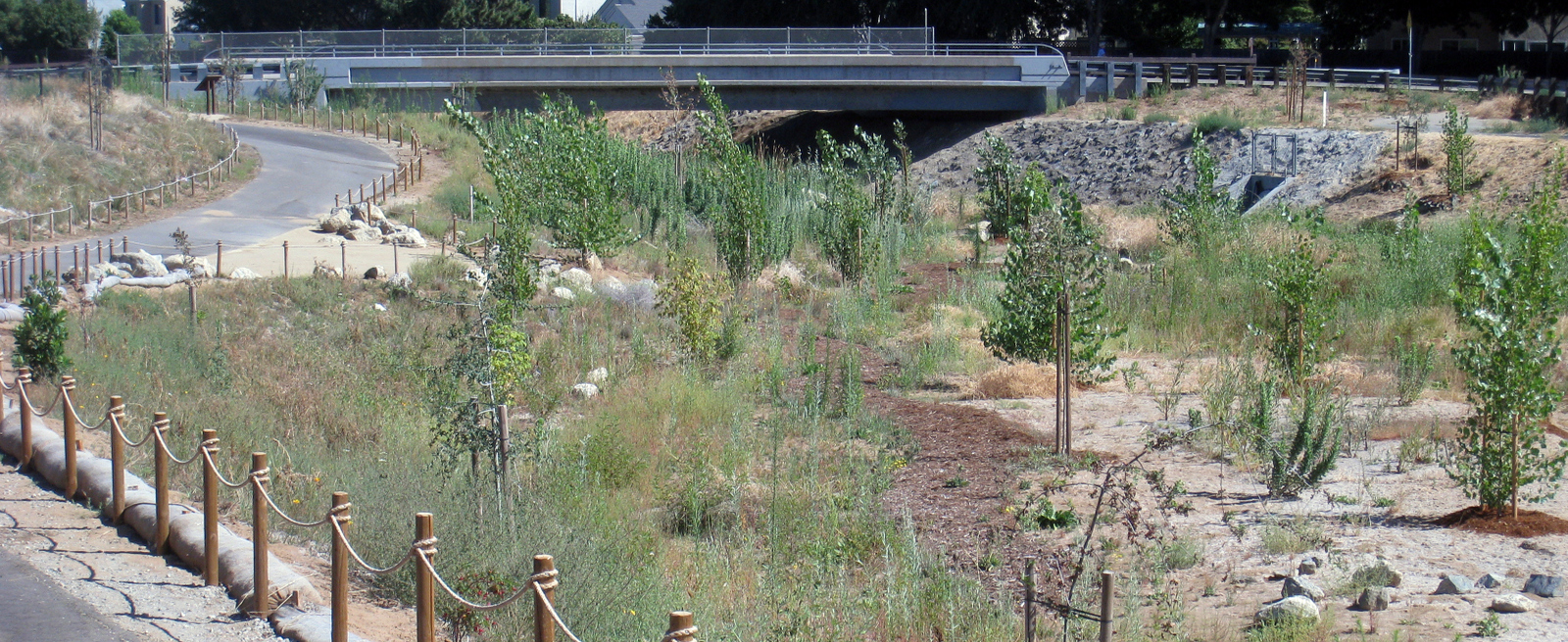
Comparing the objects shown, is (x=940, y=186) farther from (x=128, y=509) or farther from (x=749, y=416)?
(x=128, y=509)

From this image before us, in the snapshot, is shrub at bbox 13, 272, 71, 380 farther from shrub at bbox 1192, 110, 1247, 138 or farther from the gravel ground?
shrub at bbox 1192, 110, 1247, 138

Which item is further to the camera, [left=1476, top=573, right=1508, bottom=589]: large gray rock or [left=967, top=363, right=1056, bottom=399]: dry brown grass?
[left=967, top=363, right=1056, bottom=399]: dry brown grass

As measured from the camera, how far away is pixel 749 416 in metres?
12.1

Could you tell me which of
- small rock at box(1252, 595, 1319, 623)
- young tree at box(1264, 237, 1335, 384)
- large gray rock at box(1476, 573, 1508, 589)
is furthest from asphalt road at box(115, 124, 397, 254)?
large gray rock at box(1476, 573, 1508, 589)

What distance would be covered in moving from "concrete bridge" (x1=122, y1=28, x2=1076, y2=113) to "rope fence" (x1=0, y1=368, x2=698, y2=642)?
33813 mm

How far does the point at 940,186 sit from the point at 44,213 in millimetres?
25302

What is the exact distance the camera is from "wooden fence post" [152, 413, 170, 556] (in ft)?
24.1

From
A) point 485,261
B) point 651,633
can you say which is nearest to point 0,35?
point 485,261

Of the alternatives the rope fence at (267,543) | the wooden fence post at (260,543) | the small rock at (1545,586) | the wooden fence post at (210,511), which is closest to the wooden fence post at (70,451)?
the rope fence at (267,543)

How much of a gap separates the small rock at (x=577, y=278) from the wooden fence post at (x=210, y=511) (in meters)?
11.1

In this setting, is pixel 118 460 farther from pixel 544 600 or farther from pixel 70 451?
pixel 544 600

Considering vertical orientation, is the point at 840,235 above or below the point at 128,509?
above

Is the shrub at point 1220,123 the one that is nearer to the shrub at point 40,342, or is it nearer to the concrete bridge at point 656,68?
the concrete bridge at point 656,68

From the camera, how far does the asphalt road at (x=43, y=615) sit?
6.42 meters
